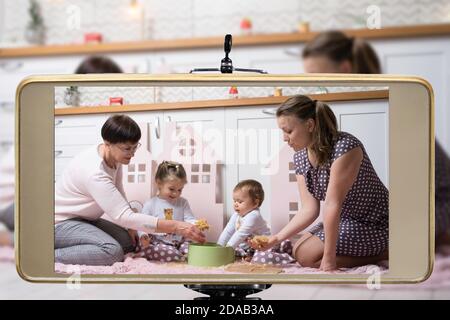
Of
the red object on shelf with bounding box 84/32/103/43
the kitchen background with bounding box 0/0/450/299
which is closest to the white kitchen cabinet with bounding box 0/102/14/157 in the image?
the kitchen background with bounding box 0/0/450/299

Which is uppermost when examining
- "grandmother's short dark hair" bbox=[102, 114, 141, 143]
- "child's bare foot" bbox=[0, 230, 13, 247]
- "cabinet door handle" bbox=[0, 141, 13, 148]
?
"cabinet door handle" bbox=[0, 141, 13, 148]

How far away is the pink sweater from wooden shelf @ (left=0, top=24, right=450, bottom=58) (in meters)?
1.07

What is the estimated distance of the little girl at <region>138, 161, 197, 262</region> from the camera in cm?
79

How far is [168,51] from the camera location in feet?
6.17

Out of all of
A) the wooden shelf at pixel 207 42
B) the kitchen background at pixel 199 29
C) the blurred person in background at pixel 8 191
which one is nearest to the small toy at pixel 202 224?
the blurred person in background at pixel 8 191

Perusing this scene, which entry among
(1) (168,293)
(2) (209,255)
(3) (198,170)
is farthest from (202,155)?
(1) (168,293)

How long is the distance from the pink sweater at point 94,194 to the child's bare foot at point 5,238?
0.62 m

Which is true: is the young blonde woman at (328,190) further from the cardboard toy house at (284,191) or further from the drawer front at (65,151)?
the drawer front at (65,151)

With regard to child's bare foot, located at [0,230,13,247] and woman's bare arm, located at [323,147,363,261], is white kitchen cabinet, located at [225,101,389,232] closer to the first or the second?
woman's bare arm, located at [323,147,363,261]

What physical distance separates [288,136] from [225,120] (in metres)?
0.08

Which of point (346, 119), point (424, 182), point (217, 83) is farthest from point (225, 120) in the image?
point (424, 182)

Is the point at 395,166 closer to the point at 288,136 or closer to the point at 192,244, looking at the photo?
the point at 288,136

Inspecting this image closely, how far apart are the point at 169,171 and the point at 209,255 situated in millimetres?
118
